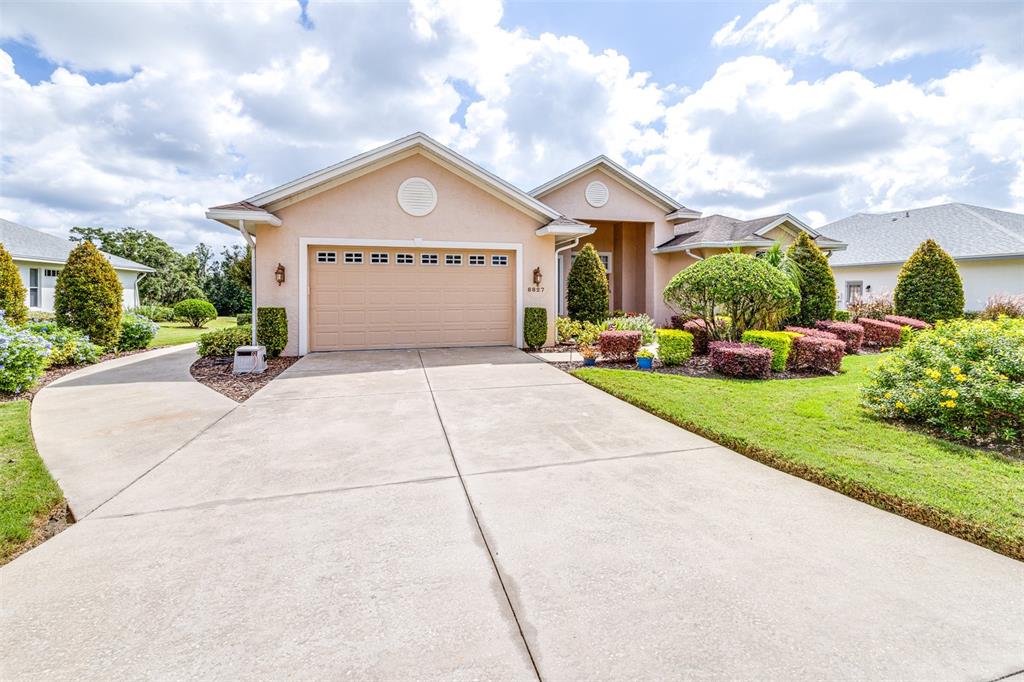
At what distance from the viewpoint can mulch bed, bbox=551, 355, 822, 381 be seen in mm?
8500

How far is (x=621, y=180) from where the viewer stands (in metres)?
16.2

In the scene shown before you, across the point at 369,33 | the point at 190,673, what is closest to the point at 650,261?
the point at 369,33

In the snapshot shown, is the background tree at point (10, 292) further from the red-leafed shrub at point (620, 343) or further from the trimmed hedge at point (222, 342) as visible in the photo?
the red-leafed shrub at point (620, 343)

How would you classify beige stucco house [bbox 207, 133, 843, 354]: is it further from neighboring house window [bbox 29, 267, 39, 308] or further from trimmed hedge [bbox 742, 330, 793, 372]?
neighboring house window [bbox 29, 267, 39, 308]

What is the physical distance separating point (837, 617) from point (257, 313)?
431 inches

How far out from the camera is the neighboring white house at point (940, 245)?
1655 centimetres

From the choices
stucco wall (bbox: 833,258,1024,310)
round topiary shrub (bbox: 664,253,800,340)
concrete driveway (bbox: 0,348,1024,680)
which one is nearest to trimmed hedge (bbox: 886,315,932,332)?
stucco wall (bbox: 833,258,1024,310)

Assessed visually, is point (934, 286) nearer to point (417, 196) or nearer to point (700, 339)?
point (700, 339)

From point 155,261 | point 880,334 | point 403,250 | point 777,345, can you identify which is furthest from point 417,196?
point 155,261

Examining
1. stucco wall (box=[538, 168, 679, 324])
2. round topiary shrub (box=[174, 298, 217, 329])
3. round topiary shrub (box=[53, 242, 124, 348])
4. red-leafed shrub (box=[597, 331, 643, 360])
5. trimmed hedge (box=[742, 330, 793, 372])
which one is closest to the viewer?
trimmed hedge (box=[742, 330, 793, 372])

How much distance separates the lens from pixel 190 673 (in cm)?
193

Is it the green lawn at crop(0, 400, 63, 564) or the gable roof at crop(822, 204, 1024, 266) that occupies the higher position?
the gable roof at crop(822, 204, 1024, 266)

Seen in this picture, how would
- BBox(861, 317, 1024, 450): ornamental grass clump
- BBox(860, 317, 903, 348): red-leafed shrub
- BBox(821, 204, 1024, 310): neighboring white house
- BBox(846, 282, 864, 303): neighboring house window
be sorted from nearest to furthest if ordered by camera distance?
BBox(861, 317, 1024, 450): ornamental grass clump < BBox(860, 317, 903, 348): red-leafed shrub < BBox(821, 204, 1024, 310): neighboring white house < BBox(846, 282, 864, 303): neighboring house window

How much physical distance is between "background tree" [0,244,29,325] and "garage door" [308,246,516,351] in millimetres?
6340
